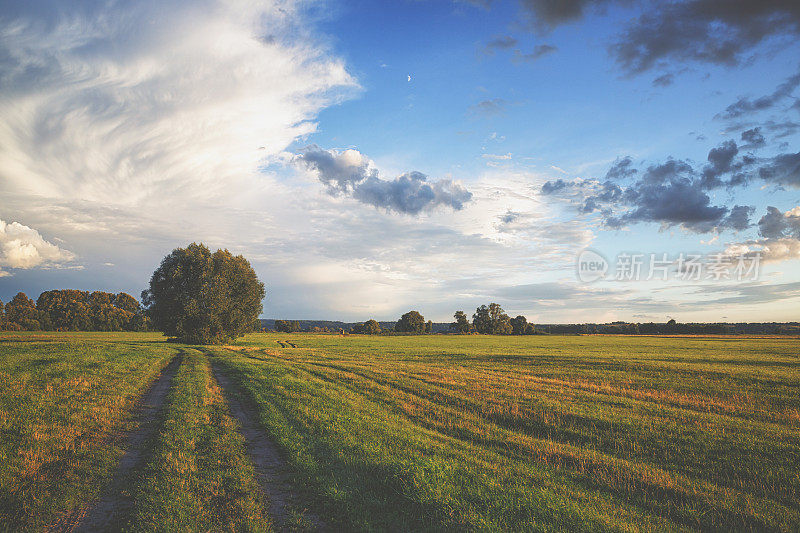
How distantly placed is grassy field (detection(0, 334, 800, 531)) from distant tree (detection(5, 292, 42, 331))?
124 metres

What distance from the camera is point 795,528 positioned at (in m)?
7.09

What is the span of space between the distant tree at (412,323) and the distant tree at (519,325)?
40.1 meters

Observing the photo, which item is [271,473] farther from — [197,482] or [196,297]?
[196,297]

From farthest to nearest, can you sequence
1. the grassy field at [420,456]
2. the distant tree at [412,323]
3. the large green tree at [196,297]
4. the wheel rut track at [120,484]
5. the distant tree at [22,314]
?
the distant tree at [412,323]
the distant tree at [22,314]
the large green tree at [196,297]
the grassy field at [420,456]
the wheel rut track at [120,484]

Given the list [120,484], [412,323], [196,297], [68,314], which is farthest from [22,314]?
[120,484]

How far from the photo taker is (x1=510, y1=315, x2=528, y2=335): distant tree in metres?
158

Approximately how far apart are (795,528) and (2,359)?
1498 inches

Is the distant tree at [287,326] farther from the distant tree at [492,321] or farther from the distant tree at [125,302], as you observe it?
the distant tree at [492,321]

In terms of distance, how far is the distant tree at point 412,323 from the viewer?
518 ft

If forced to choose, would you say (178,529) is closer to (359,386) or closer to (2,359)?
(359,386)

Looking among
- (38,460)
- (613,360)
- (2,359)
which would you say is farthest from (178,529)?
(613,360)

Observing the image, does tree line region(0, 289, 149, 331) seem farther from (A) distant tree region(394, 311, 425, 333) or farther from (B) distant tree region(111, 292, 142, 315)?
(A) distant tree region(394, 311, 425, 333)

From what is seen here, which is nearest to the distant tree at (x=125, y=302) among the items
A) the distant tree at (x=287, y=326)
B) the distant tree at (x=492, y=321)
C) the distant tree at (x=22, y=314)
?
the distant tree at (x=22, y=314)

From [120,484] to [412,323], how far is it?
498 ft
